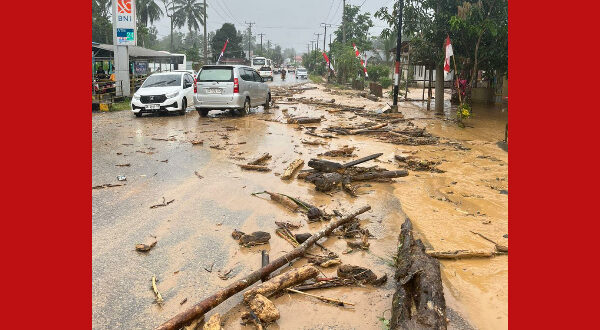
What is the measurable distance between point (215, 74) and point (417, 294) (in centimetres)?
1379

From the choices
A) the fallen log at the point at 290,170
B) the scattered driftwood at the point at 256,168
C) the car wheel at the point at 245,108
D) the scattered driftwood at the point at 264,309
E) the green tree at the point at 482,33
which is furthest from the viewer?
the car wheel at the point at 245,108

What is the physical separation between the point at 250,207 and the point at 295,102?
17553 mm

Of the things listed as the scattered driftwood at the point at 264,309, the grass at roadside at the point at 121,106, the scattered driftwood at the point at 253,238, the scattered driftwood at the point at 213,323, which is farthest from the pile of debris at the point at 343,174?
the grass at roadside at the point at 121,106

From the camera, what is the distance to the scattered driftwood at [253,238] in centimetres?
503

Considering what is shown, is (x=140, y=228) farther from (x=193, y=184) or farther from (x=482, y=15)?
(x=482, y=15)

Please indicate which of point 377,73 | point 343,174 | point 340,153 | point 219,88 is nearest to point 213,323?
point 343,174

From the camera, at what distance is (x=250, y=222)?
5762mm

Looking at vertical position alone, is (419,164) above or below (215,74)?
below

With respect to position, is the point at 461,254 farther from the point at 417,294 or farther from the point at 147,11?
the point at 147,11

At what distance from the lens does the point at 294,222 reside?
5.78 meters

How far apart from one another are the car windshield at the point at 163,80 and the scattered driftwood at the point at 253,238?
521 inches

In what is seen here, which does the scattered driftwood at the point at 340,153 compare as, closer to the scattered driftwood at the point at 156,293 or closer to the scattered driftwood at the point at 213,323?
the scattered driftwood at the point at 156,293

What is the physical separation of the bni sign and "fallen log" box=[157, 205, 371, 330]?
801 inches

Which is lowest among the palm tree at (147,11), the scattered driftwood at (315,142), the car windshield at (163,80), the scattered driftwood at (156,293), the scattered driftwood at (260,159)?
the scattered driftwood at (156,293)
